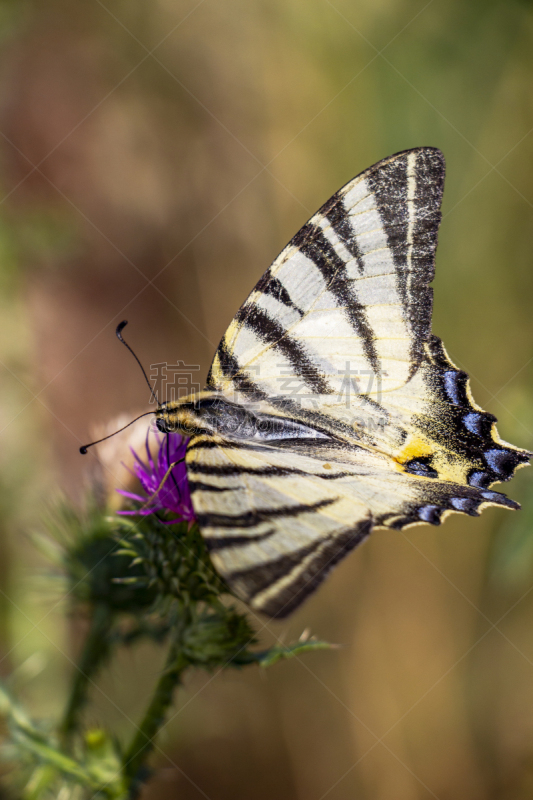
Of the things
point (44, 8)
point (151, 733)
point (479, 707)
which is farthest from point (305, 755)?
point (44, 8)

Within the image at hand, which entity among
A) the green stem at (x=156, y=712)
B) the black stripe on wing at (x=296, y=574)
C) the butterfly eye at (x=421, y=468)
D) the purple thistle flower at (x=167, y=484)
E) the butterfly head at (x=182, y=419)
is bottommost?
the green stem at (x=156, y=712)

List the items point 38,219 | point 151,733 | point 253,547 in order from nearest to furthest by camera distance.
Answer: point 253,547 < point 151,733 < point 38,219

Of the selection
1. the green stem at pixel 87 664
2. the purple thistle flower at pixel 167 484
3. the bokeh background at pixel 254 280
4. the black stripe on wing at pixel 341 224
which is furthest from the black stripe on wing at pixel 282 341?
the green stem at pixel 87 664

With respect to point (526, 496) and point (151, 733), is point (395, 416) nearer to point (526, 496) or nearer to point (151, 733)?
point (526, 496)

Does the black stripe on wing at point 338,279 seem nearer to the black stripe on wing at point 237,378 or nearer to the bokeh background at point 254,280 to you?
the black stripe on wing at point 237,378

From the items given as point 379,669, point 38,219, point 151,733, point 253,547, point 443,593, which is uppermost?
point 38,219

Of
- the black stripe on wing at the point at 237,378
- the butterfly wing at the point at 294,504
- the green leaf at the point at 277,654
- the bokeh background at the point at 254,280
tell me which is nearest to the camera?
the butterfly wing at the point at 294,504

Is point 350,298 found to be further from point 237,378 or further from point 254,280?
point 254,280
